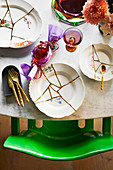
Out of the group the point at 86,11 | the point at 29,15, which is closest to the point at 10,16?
the point at 29,15

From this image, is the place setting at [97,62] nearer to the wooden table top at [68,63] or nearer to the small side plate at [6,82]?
the wooden table top at [68,63]

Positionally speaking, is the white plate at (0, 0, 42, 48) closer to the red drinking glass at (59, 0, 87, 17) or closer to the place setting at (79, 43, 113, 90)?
the red drinking glass at (59, 0, 87, 17)

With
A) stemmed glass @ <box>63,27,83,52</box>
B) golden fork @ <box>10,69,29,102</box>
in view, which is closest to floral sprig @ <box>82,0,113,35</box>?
stemmed glass @ <box>63,27,83,52</box>

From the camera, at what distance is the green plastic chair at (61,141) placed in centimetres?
99

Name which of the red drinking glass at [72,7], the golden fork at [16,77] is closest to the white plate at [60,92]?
the golden fork at [16,77]

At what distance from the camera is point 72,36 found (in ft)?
4.08

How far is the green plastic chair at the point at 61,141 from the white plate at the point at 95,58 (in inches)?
11.3

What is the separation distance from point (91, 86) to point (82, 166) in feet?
2.78

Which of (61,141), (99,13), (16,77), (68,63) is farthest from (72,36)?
(61,141)

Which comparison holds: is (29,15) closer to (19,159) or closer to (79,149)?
(79,149)

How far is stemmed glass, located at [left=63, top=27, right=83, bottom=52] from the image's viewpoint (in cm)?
124

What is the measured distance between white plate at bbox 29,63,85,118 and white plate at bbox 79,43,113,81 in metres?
0.07

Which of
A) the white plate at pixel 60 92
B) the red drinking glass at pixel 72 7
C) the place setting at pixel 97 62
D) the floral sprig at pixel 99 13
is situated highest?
the red drinking glass at pixel 72 7

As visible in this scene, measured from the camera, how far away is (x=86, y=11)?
1037 millimetres
